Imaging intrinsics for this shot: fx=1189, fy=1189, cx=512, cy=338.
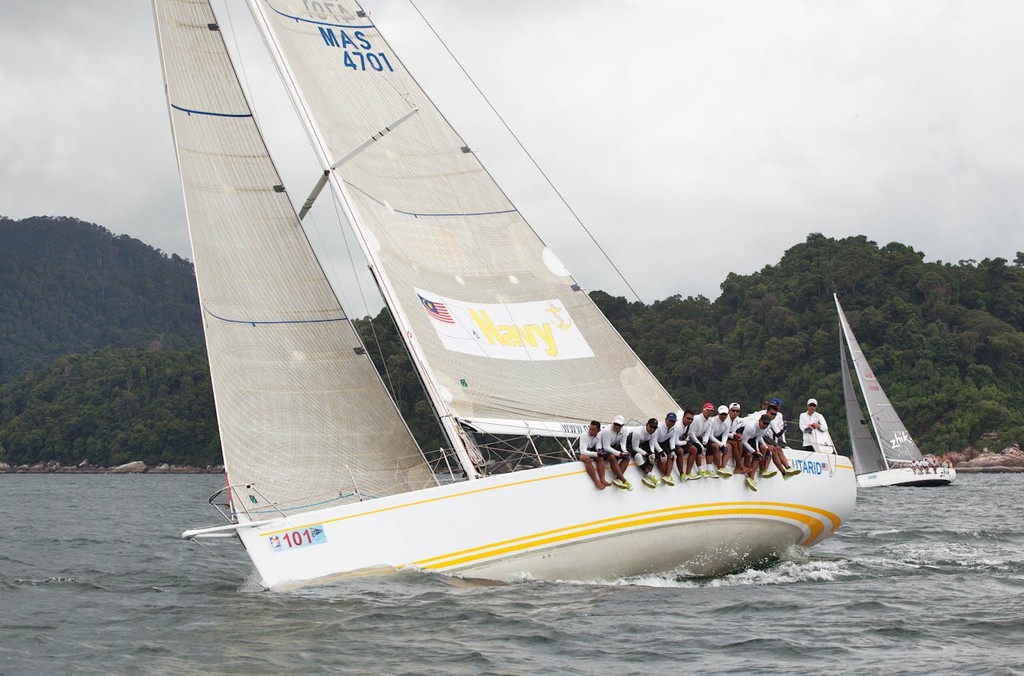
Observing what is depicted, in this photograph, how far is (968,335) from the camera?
6481 centimetres

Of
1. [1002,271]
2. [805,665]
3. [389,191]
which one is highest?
[1002,271]

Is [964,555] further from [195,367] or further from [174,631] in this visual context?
[195,367]

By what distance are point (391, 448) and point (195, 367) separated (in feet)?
274

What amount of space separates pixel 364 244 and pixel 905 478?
34.2m

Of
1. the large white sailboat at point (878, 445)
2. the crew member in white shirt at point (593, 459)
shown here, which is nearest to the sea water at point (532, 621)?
the crew member in white shirt at point (593, 459)

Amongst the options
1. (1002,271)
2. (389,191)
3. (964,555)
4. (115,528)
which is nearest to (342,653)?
(389,191)

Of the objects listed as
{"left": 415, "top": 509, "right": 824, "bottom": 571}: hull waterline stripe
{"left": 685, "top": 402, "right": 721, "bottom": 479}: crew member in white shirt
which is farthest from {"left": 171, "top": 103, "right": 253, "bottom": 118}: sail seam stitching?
{"left": 685, "top": 402, "right": 721, "bottom": 479}: crew member in white shirt

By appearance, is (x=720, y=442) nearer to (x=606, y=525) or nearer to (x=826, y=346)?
(x=606, y=525)

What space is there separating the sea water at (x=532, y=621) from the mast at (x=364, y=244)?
164 cm

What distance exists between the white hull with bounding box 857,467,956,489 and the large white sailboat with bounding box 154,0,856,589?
100ft

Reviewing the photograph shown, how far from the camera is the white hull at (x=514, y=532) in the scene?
10391mm

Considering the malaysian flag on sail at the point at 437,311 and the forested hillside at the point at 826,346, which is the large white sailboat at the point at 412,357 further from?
the forested hillside at the point at 826,346

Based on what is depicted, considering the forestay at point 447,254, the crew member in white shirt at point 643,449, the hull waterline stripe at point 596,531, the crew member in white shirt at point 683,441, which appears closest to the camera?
the hull waterline stripe at point 596,531

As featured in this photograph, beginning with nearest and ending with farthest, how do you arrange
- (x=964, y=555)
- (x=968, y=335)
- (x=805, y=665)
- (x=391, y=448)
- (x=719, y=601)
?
(x=805, y=665) < (x=719, y=601) < (x=391, y=448) < (x=964, y=555) < (x=968, y=335)
